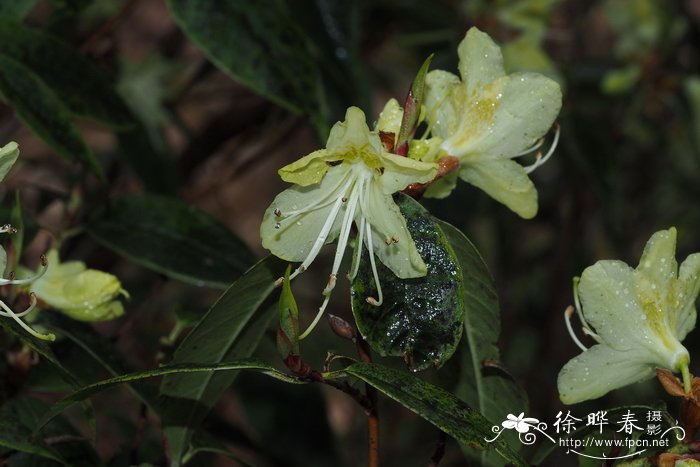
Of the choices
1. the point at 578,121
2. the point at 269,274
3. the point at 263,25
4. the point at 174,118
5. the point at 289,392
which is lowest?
the point at 289,392

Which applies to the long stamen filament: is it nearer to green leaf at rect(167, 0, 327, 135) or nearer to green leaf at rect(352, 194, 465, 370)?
green leaf at rect(352, 194, 465, 370)

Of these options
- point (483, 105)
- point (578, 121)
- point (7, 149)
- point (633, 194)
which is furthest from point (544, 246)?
point (7, 149)

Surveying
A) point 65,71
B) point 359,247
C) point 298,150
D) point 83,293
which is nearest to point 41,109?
point 65,71

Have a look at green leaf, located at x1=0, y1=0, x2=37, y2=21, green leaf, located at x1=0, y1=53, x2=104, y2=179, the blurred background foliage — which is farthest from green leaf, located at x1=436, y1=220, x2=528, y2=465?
green leaf, located at x1=0, y1=0, x2=37, y2=21

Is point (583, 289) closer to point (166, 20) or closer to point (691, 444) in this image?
point (691, 444)

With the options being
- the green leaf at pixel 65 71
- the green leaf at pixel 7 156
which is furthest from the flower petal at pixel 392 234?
the green leaf at pixel 65 71

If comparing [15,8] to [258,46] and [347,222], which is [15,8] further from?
[347,222]
